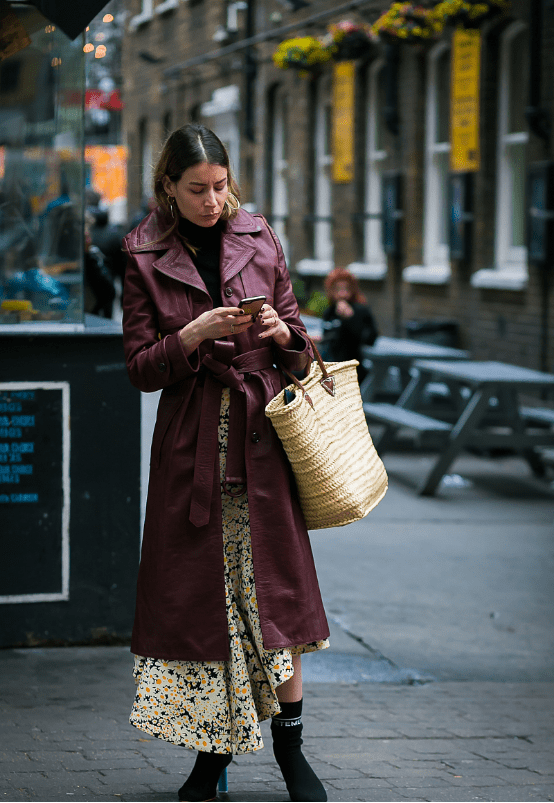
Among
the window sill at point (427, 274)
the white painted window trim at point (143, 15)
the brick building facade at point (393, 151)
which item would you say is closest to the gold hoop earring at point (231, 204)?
the brick building facade at point (393, 151)

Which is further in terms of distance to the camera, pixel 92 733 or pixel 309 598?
pixel 92 733

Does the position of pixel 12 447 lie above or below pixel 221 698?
above

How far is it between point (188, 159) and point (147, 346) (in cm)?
52

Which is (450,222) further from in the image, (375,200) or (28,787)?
(28,787)

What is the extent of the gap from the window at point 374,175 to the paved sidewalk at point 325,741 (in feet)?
42.4

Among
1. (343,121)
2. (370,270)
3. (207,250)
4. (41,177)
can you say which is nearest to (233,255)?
(207,250)

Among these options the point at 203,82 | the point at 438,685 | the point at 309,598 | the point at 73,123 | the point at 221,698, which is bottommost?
the point at 438,685

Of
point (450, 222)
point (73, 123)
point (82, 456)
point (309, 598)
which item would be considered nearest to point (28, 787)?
point (309, 598)

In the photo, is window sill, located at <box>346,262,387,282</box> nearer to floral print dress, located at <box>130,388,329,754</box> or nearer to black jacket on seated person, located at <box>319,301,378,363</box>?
black jacket on seated person, located at <box>319,301,378,363</box>

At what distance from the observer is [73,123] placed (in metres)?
5.61

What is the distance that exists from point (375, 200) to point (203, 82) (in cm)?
908

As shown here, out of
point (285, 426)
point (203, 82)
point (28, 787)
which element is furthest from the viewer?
point (203, 82)

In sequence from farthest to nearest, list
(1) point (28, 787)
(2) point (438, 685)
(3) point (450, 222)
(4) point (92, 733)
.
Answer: (3) point (450, 222) → (2) point (438, 685) → (4) point (92, 733) → (1) point (28, 787)

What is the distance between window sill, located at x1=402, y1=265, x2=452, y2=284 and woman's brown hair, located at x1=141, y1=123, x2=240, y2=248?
11936mm
